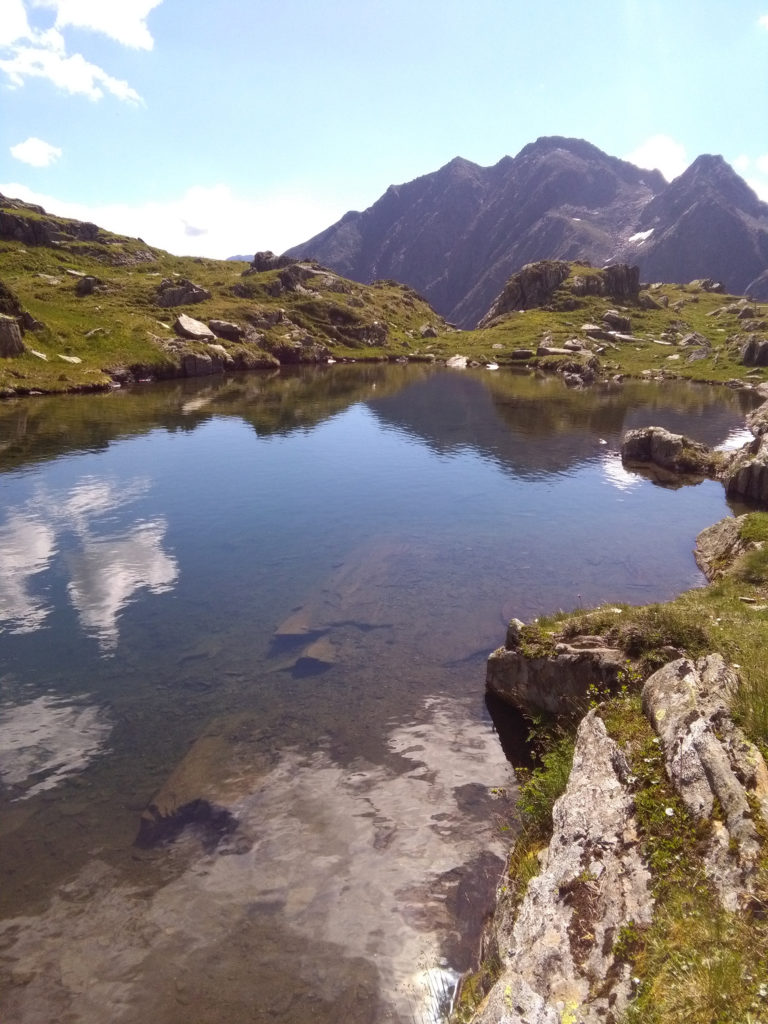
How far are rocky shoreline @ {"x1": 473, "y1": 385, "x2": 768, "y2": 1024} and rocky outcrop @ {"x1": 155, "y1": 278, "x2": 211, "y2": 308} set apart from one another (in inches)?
6655

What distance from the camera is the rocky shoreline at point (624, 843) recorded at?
26.6ft

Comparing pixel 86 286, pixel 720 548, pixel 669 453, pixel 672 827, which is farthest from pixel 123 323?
pixel 672 827

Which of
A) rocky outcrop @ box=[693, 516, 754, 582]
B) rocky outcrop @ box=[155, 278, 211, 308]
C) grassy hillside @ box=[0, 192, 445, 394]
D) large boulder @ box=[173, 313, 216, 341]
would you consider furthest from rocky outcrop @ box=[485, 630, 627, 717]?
rocky outcrop @ box=[155, 278, 211, 308]

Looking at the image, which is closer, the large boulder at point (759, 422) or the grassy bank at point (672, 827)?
the grassy bank at point (672, 827)

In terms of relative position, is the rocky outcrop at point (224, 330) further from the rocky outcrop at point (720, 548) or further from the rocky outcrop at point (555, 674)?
the rocky outcrop at point (555, 674)

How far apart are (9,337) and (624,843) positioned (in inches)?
4485

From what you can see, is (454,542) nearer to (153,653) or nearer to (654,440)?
(153,653)

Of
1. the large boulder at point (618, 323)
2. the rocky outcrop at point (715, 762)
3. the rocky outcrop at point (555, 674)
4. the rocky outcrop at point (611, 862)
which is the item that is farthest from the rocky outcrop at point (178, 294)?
the rocky outcrop at point (611, 862)

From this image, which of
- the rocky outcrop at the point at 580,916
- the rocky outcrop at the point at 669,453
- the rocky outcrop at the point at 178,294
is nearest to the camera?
the rocky outcrop at the point at 580,916

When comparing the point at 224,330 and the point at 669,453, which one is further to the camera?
the point at 224,330

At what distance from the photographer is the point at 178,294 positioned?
161750 mm

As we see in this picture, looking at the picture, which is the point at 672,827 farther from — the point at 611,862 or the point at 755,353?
the point at 755,353

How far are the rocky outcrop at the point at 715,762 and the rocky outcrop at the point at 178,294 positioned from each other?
169796 mm

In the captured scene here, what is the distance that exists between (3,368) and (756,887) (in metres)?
109
